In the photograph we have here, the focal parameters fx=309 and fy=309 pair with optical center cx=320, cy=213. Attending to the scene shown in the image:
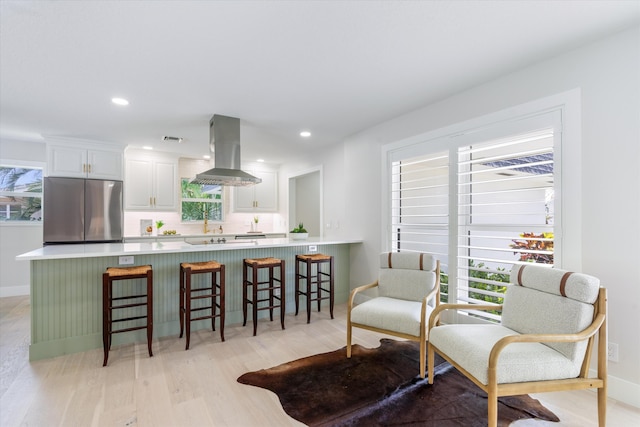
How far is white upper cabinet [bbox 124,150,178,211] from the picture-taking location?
548cm

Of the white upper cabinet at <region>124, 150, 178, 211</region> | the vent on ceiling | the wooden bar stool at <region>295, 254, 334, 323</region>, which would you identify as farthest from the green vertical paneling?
the white upper cabinet at <region>124, 150, 178, 211</region>

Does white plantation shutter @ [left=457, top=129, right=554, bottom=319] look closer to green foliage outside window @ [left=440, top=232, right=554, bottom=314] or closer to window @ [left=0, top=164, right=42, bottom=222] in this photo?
green foliage outside window @ [left=440, top=232, right=554, bottom=314]

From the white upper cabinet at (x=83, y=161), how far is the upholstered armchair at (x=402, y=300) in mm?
4483

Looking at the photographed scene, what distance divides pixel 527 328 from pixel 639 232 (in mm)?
976

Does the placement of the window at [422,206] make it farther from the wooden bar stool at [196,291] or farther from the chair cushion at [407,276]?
the wooden bar stool at [196,291]

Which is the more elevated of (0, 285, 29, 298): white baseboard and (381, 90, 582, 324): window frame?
(381, 90, 582, 324): window frame

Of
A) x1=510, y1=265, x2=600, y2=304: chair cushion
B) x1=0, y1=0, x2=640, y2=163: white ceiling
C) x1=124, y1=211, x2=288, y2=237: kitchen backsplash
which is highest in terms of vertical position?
x1=0, y1=0, x2=640, y2=163: white ceiling

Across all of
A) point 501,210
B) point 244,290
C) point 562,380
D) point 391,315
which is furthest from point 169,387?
point 501,210

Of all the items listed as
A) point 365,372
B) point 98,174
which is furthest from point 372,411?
point 98,174

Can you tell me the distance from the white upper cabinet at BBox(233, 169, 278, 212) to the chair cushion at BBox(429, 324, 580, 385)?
533 centimetres

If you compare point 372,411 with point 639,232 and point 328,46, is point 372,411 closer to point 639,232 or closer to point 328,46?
point 639,232

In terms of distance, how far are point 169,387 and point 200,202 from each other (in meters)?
4.58

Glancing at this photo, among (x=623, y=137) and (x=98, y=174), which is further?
(x=98, y=174)

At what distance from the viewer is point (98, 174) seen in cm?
489
